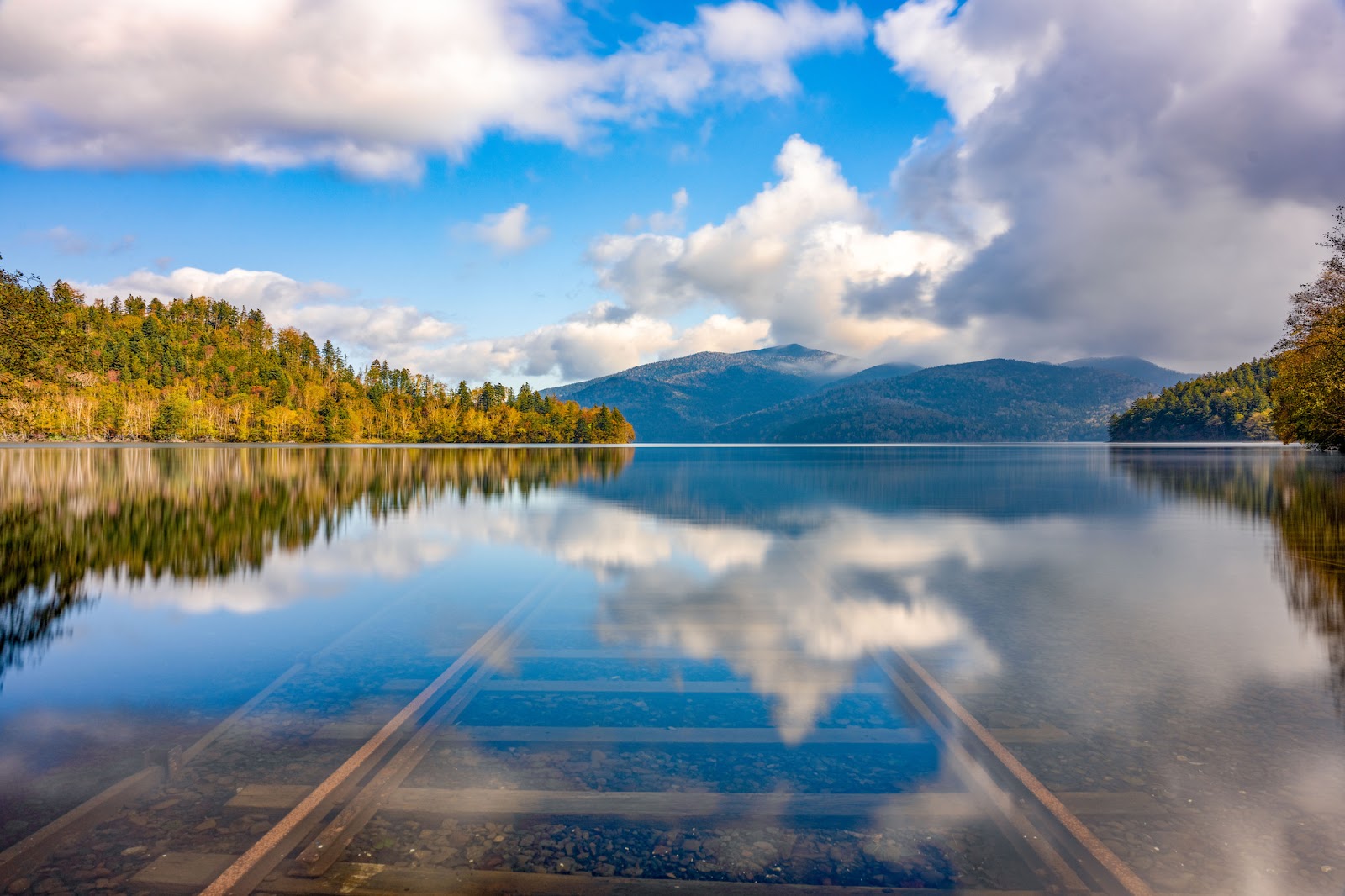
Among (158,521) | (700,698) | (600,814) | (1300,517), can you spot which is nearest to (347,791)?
(600,814)

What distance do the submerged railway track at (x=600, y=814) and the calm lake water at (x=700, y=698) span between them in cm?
5

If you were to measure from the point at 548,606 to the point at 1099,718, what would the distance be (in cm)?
983

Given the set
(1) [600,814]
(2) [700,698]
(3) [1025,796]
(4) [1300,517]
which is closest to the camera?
(1) [600,814]

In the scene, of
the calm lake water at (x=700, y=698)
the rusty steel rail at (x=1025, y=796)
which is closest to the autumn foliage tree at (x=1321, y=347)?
the calm lake water at (x=700, y=698)

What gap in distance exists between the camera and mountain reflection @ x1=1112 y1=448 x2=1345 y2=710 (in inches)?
579

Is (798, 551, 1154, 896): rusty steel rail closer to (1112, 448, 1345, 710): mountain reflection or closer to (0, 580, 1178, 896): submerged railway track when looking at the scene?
(0, 580, 1178, 896): submerged railway track

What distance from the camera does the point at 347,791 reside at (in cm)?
677

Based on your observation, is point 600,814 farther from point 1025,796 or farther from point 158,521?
point 158,521

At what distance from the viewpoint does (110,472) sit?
228ft

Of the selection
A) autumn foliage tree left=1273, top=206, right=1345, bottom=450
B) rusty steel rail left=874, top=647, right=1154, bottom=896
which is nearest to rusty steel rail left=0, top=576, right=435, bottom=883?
rusty steel rail left=874, top=647, right=1154, bottom=896

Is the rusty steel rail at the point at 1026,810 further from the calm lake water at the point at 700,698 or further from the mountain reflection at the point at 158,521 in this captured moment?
the mountain reflection at the point at 158,521

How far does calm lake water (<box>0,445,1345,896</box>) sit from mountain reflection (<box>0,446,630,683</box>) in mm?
283

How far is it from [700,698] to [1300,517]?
36113 mm

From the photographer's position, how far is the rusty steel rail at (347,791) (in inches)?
216
